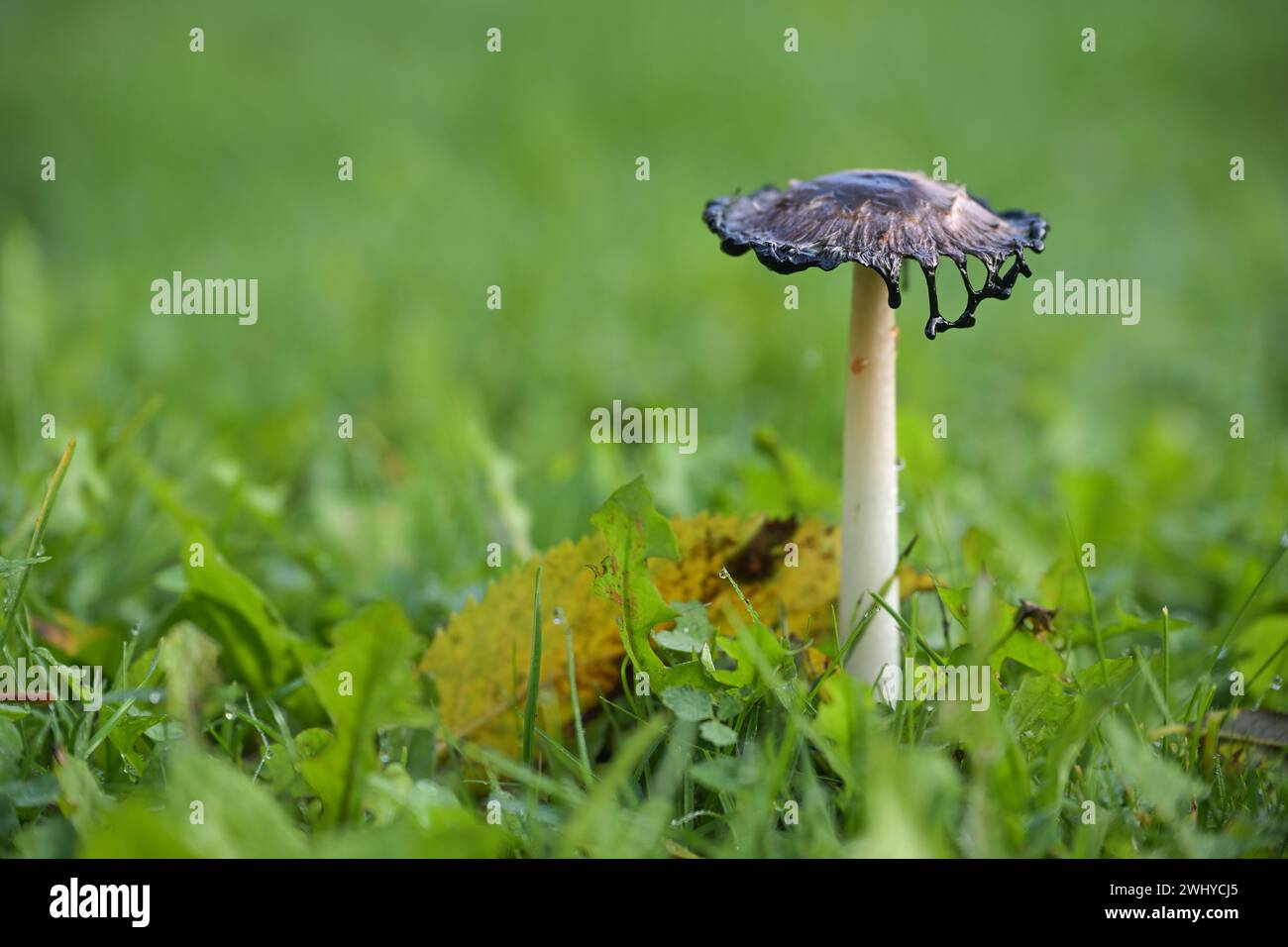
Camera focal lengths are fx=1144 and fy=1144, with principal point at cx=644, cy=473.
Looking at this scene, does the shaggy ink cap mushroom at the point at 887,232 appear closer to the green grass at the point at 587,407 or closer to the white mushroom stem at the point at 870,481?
the white mushroom stem at the point at 870,481

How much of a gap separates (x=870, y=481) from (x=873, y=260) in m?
0.47

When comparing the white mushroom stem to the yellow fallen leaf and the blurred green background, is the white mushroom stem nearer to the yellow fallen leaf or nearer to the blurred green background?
the yellow fallen leaf

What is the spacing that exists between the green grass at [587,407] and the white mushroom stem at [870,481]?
0.49ft

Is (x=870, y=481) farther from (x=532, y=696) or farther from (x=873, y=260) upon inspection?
(x=532, y=696)

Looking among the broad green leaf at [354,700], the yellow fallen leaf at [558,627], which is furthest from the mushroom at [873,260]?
the broad green leaf at [354,700]

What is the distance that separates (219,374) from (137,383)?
30cm

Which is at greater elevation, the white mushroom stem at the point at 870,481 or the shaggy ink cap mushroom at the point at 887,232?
the shaggy ink cap mushroom at the point at 887,232

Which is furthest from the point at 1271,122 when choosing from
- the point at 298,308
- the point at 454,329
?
the point at 298,308

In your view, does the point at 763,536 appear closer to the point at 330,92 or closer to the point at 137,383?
the point at 137,383

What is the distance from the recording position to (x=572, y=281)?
18.1 ft

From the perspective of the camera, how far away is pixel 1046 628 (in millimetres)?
2080

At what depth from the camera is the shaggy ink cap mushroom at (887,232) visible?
190cm

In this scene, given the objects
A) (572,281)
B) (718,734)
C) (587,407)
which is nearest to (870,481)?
(718,734)

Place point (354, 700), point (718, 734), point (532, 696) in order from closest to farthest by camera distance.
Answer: point (354, 700) < point (718, 734) < point (532, 696)
